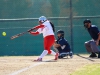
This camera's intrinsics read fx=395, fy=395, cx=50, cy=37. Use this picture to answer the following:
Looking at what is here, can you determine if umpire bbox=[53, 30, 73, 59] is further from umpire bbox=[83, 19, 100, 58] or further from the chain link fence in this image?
the chain link fence

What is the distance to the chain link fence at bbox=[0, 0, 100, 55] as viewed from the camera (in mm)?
17562

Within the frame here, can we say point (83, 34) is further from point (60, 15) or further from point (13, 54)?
point (13, 54)

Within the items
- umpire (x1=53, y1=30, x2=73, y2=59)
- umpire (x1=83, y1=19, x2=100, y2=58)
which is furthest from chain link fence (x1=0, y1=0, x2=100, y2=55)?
umpire (x1=53, y1=30, x2=73, y2=59)

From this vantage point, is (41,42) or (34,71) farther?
(41,42)

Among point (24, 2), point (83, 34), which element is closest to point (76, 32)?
point (83, 34)

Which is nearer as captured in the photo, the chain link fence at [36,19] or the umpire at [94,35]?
the umpire at [94,35]

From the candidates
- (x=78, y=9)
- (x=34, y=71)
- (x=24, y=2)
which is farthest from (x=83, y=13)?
(x=34, y=71)

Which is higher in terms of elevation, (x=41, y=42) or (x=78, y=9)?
(x=78, y=9)

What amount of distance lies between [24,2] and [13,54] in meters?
2.40

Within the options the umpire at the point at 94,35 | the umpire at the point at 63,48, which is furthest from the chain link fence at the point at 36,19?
the umpire at the point at 63,48

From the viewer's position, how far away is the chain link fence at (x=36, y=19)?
17562 millimetres

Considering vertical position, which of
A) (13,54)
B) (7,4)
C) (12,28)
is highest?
(7,4)

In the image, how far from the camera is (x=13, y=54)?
17.6m

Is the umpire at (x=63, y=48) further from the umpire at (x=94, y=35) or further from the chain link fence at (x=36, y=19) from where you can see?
the chain link fence at (x=36, y=19)
